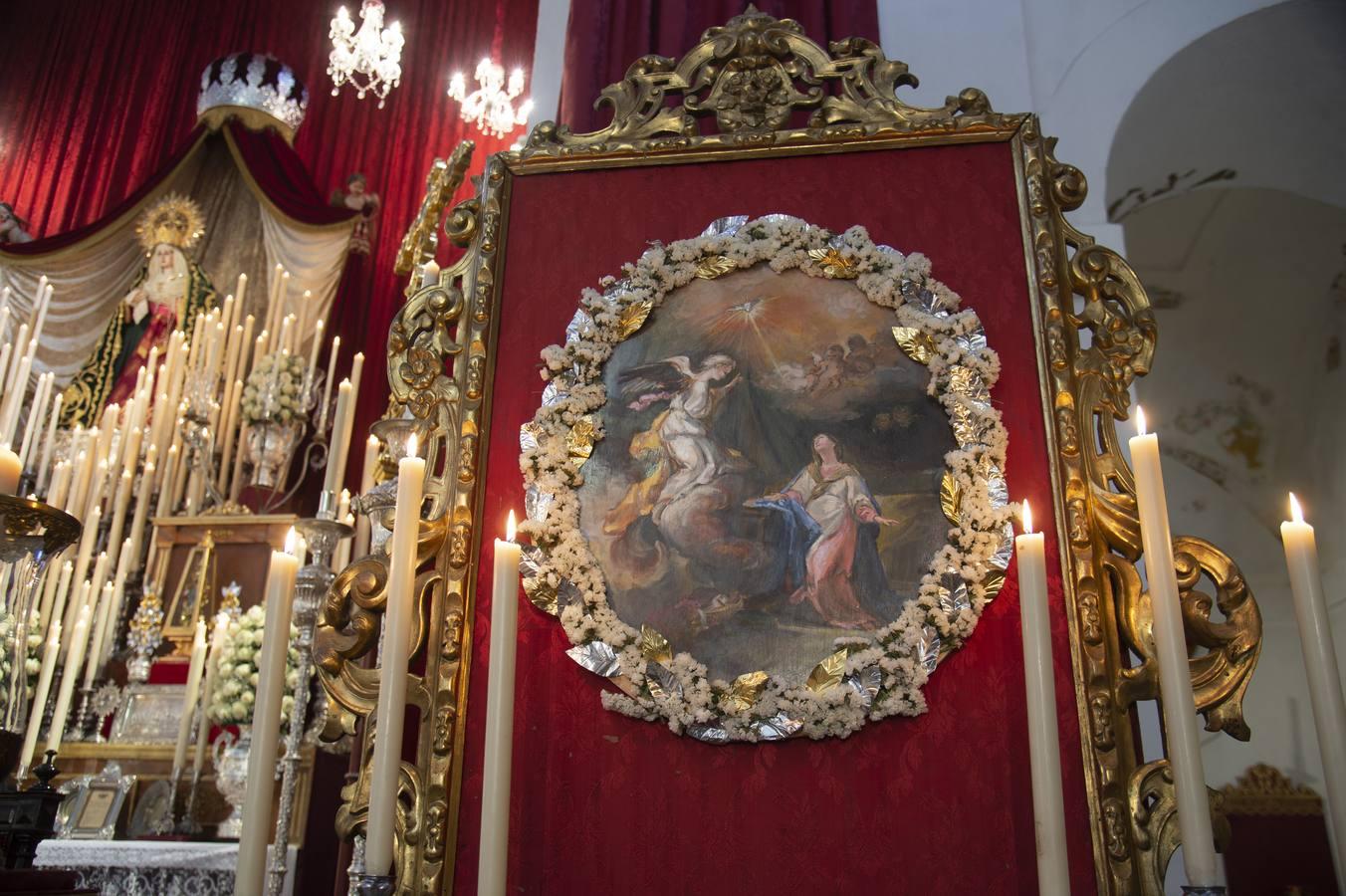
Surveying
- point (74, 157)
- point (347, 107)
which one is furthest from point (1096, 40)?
point (74, 157)

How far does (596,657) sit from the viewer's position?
6.53 ft

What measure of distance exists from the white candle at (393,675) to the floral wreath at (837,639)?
0.28 metres

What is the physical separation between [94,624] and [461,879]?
3646 millimetres

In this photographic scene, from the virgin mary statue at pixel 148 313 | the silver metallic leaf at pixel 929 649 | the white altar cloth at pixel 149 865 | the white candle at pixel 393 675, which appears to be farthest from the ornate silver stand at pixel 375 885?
the virgin mary statue at pixel 148 313

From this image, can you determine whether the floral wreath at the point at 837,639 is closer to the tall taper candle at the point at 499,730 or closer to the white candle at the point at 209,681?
the tall taper candle at the point at 499,730

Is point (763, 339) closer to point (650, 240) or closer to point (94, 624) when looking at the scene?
point (650, 240)

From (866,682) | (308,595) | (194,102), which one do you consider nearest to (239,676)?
(308,595)

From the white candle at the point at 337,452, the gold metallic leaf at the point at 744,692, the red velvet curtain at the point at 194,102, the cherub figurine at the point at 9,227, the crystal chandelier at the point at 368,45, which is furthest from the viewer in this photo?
the cherub figurine at the point at 9,227

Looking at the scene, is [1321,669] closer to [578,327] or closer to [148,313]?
[578,327]

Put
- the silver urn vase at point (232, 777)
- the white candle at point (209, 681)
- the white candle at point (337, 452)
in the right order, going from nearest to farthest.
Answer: the white candle at point (337, 452) < the silver urn vase at point (232, 777) < the white candle at point (209, 681)

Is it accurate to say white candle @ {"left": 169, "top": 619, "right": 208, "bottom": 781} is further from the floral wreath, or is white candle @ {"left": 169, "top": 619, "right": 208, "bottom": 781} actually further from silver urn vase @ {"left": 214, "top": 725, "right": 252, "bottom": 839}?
the floral wreath

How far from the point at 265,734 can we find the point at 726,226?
139cm

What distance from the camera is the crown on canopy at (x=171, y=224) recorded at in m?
6.09

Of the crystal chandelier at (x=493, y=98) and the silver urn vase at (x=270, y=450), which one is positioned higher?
the crystal chandelier at (x=493, y=98)
